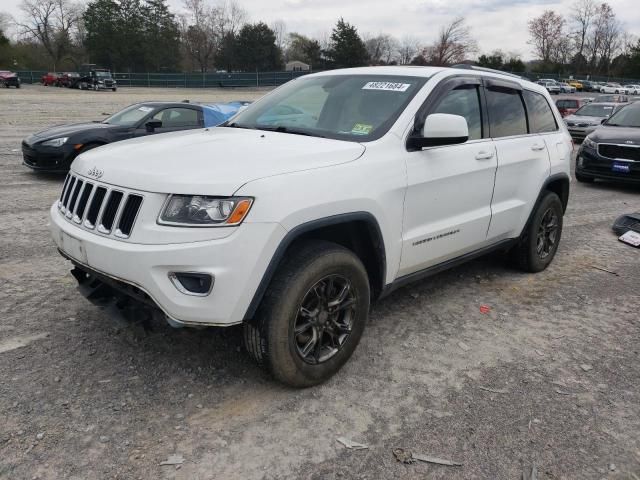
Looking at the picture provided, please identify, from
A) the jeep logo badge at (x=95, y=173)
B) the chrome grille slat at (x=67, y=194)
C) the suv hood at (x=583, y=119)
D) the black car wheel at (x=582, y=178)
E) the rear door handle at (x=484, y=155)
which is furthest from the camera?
the suv hood at (x=583, y=119)

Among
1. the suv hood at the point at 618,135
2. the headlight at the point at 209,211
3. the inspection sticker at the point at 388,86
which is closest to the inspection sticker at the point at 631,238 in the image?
the suv hood at the point at 618,135

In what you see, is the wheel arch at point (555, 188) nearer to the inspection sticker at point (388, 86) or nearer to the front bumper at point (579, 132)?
the inspection sticker at point (388, 86)

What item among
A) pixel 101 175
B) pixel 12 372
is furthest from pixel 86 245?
pixel 12 372

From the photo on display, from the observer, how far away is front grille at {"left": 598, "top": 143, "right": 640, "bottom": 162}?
9672 mm

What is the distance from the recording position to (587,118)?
1711cm

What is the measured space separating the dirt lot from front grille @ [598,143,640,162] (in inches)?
237

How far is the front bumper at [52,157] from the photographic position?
880 cm

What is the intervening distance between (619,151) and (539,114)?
5856 mm

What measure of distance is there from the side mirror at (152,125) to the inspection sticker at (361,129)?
6.27 m

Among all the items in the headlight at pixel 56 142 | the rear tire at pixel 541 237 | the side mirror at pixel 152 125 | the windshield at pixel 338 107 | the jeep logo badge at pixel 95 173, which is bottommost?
the rear tire at pixel 541 237

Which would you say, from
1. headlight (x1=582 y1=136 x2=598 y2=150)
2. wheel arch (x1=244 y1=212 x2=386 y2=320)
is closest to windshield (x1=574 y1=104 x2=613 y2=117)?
headlight (x1=582 y1=136 x2=598 y2=150)

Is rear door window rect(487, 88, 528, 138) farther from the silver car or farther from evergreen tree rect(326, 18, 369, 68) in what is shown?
evergreen tree rect(326, 18, 369, 68)

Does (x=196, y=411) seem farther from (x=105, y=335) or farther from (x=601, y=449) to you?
(x=601, y=449)

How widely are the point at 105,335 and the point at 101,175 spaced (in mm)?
1224
